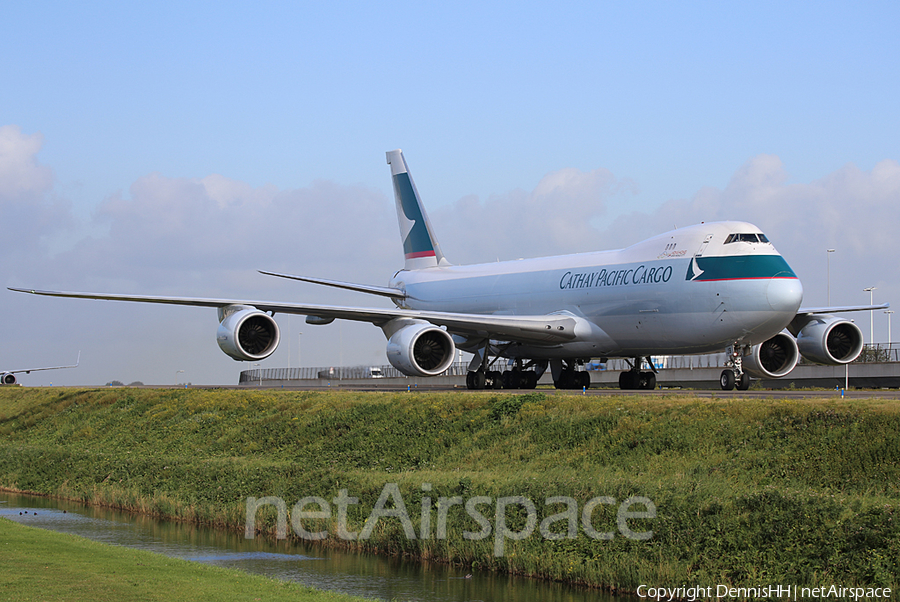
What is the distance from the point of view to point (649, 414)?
20375mm

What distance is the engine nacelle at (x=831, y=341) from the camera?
29922 millimetres

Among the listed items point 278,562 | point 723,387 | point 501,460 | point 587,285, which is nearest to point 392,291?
point 587,285

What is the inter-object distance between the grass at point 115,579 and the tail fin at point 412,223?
2902cm

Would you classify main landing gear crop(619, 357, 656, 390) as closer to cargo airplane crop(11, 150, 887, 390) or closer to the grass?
cargo airplane crop(11, 150, 887, 390)

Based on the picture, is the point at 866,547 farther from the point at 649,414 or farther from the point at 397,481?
the point at 397,481

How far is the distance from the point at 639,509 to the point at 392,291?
92.6 ft

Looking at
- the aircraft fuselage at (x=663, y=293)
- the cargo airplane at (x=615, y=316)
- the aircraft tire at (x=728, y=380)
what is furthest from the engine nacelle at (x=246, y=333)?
the aircraft tire at (x=728, y=380)

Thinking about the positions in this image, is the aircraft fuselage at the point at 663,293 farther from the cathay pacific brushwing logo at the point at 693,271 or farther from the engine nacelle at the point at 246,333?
the engine nacelle at the point at 246,333

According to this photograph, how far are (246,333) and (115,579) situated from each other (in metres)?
18.5

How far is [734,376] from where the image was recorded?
2764 centimetres

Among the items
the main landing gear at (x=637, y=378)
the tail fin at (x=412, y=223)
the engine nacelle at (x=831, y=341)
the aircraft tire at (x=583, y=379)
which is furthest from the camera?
the tail fin at (x=412, y=223)

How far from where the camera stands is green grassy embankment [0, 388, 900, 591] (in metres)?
14.2

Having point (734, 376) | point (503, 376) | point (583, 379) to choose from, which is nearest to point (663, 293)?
point (734, 376)

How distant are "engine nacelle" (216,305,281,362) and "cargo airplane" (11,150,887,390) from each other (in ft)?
0.13
